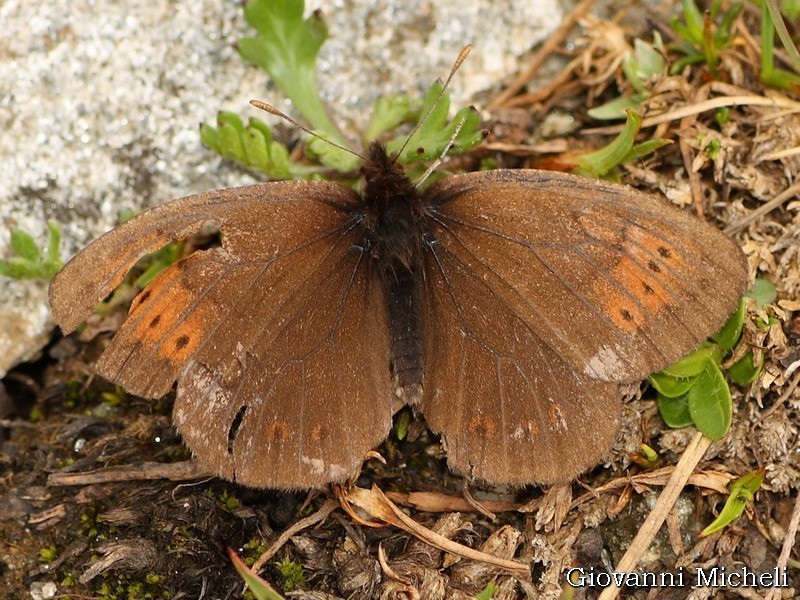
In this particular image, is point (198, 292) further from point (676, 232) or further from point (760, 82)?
point (760, 82)

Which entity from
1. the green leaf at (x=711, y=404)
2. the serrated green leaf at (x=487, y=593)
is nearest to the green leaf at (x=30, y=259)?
the serrated green leaf at (x=487, y=593)

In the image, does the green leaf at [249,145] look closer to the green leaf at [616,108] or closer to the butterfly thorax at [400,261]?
the butterfly thorax at [400,261]

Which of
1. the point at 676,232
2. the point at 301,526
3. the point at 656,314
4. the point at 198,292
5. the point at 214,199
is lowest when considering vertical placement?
the point at 301,526

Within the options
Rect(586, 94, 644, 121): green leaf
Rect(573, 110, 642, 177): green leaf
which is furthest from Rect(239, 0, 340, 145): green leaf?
Rect(586, 94, 644, 121): green leaf

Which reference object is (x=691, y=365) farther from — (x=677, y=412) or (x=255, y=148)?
(x=255, y=148)

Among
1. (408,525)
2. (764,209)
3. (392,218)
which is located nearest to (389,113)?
(392,218)

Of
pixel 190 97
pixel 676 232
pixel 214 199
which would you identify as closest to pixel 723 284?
pixel 676 232

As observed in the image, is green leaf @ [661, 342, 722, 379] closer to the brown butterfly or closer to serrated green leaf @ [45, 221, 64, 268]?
the brown butterfly
